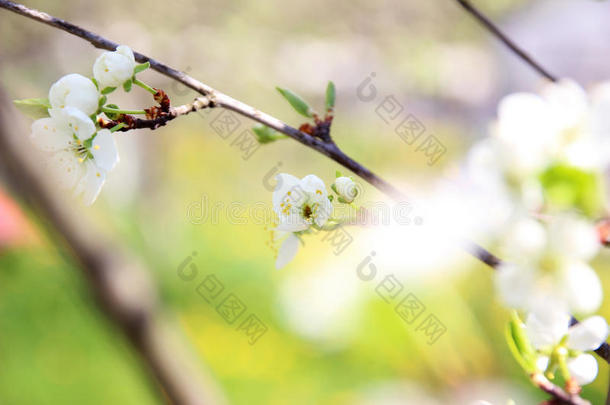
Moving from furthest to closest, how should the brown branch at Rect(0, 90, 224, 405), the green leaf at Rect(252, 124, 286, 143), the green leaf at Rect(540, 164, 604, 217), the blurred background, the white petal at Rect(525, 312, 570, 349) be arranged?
the blurred background
the brown branch at Rect(0, 90, 224, 405)
the green leaf at Rect(252, 124, 286, 143)
the white petal at Rect(525, 312, 570, 349)
the green leaf at Rect(540, 164, 604, 217)

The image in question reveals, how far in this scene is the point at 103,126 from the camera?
36 centimetres

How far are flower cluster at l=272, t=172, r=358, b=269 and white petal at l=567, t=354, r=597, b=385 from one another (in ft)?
0.62

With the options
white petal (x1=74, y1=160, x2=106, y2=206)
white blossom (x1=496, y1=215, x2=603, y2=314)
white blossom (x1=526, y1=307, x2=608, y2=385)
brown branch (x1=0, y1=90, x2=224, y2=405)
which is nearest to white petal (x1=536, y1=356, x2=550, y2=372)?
white blossom (x1=526, y1=307, x2=608, y2=385)

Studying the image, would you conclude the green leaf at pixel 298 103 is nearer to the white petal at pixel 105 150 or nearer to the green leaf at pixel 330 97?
the green leaf at pixel 330 97

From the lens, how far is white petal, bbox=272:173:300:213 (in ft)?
1.37

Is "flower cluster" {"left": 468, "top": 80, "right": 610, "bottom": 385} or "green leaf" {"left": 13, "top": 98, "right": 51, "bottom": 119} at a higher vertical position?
"green leaf" {"left": 13, "top": 98, "right": 51, "bottom": 119}

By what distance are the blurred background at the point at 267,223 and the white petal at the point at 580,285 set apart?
0.28 feet

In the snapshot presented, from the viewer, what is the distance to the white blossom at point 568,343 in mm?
314

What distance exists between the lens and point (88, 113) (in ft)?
1.13

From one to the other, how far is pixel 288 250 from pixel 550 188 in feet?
0.78

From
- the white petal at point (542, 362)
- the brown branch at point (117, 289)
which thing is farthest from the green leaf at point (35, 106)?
the white petal at point (542, 362)

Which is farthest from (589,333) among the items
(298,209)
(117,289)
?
(117,289)

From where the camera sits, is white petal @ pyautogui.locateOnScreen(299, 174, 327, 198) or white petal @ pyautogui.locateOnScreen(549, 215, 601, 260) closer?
white petal @ pyautogui.locateOnScreen(549, 215, 601, 260)

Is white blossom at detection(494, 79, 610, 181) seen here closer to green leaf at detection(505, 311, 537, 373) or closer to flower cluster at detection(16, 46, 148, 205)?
green leaf at detection(505, 311, 537, 373)
